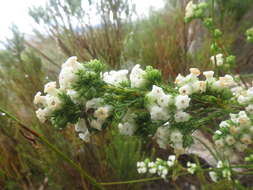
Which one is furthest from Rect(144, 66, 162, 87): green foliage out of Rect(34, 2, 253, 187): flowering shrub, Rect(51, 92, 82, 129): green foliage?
Rect(51, 92, 82, 129): green foliage

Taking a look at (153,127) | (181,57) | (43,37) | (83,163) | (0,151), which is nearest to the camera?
(153,127)

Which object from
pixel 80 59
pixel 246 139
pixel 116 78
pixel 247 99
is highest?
pixel 80 59

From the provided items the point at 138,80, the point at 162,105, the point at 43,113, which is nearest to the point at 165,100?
the point at 162,105

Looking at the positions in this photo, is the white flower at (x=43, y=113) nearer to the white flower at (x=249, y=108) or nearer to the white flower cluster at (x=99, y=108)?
the white flower cluster at (x=99, y=108)

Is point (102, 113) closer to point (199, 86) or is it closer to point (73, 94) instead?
point (73, 94)

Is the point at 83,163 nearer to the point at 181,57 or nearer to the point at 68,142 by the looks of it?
the point at 68,142

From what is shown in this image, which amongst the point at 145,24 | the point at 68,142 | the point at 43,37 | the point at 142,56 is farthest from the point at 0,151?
the point at 145,24
